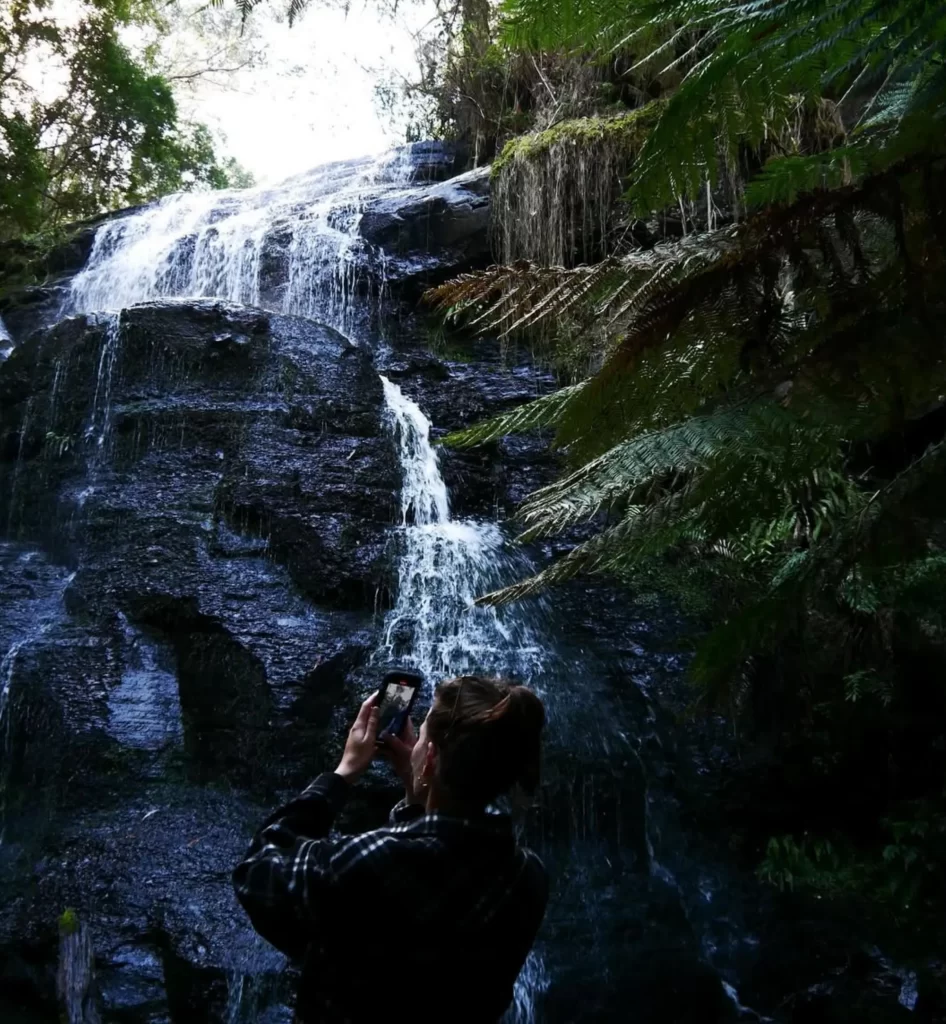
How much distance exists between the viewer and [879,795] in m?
5.15

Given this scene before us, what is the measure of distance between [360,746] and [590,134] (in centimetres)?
790

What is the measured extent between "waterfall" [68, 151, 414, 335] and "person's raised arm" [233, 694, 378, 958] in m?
7.99

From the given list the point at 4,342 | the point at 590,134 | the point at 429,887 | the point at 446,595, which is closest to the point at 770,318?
the point at 429,887

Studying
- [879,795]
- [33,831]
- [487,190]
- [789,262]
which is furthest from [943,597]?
[487,190]

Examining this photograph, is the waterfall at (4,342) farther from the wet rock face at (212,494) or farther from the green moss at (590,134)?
the green moss at (590,134)

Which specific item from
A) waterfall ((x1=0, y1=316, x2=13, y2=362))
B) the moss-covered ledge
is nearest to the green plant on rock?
the moss-covered ledge

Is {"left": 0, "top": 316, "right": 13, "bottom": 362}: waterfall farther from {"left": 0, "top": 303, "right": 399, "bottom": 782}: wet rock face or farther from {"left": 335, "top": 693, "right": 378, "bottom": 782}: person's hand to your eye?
{"left": 335, "top": 693, "right": 378, "bottom": 782}: person's hand

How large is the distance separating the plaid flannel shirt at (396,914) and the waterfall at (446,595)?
4.00 meters

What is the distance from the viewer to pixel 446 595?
609 cm

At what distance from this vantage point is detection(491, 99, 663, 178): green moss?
8.12 m

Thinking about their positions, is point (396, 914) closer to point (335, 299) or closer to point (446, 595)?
point (446, 595)

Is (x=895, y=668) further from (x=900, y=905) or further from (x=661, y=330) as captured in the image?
(x=661, y=330)

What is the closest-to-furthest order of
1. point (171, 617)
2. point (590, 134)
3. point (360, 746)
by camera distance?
point (360, 746), point (171, 617), point (590, 134)

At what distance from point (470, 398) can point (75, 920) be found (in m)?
5.51
